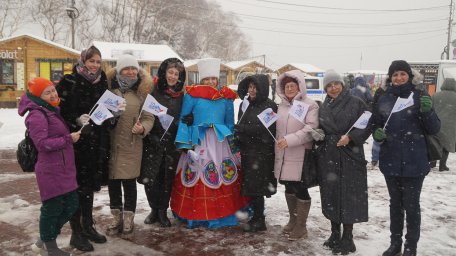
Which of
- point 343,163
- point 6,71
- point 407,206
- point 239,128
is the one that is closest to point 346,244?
point 407,206

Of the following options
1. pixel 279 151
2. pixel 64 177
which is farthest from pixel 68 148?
pixel 279 151

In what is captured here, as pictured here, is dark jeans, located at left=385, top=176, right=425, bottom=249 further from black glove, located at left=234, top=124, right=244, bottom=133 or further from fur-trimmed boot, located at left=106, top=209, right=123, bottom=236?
fur-trimmed boot, located at left=106, top=209, right=123, bottom=236

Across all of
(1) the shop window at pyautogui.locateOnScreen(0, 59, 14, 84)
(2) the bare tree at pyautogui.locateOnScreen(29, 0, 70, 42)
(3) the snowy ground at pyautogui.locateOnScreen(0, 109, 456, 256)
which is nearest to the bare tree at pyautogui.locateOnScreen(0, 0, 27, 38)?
(2) the bare tree at pyautogui.locateOnScreen(29, 0, 70, 42)

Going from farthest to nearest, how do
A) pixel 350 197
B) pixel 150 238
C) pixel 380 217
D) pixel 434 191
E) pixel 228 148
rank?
1. pixel 434 191
2. pixel 380 217
3. pixel 228 148
4. pixel 150 238
5. pixel 350 197

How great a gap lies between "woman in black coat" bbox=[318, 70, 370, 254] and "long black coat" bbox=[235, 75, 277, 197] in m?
0.66

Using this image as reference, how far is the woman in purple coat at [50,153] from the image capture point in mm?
3113

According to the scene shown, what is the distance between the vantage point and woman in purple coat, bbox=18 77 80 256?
10.2 ft

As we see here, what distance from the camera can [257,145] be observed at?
4.17 metres

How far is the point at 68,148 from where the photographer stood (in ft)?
11.0

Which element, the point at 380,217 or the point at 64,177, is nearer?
the point at 64,177

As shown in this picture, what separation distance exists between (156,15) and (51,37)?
12.6m

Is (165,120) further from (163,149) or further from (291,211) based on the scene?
(291,211)

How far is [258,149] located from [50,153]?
A: 206cm

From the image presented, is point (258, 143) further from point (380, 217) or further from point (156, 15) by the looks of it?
point (156, 15)
